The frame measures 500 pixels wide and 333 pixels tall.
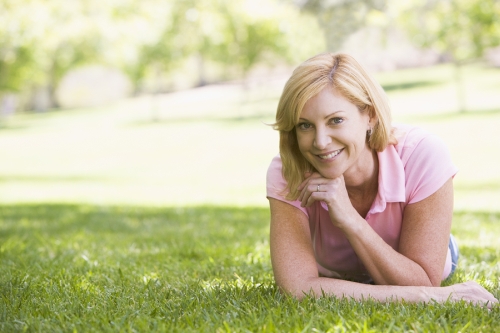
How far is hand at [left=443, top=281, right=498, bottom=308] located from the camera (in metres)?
3.03

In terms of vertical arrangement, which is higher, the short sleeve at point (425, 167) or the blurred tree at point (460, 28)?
the blurred tree at point (460, 28)

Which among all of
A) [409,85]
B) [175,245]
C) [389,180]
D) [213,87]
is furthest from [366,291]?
[213,87]

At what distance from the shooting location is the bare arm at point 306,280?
3105mm

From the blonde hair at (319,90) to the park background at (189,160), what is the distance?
1.50ft

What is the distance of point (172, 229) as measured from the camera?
281 inches

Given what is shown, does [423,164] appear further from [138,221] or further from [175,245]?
[138,221]

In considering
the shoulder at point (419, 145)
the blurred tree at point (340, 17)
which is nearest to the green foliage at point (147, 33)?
the blurred tree at point (340, 17)

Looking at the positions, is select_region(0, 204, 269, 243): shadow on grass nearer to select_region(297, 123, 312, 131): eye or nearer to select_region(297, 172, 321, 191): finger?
select_region(297, 172, 321, 191): finger

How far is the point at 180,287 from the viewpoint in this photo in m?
3.71

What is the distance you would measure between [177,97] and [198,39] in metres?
15.1

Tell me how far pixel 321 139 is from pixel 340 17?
1117 cm

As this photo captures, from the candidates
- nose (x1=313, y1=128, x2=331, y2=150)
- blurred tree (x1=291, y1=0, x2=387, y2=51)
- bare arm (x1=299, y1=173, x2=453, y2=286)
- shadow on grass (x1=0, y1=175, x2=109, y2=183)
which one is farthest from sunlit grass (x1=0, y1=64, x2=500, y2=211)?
blurred tree (x1=291, y1=0, x2=387, y2=51)

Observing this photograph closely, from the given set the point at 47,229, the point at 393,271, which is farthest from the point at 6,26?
the point at 393,271

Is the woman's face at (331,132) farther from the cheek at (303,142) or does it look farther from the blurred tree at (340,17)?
the blurred tree at (340,17)
